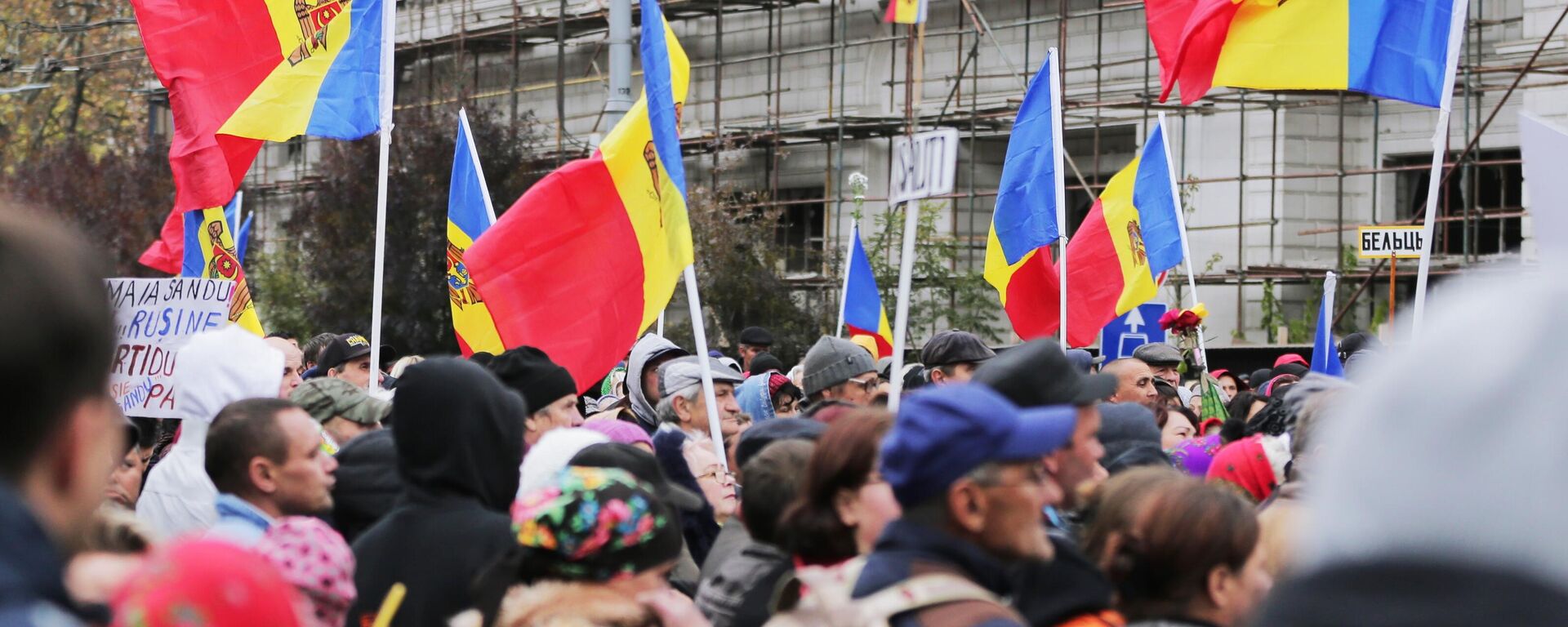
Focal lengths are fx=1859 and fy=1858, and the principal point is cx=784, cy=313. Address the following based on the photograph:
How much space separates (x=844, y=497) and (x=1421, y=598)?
8.57ft

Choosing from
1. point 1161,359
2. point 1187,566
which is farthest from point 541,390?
point 1161,359

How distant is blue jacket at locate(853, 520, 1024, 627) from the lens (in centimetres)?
303

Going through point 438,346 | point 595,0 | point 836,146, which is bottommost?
point 438,346

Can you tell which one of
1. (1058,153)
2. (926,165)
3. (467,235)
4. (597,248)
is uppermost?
(1058,153)

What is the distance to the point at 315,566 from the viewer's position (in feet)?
12.3

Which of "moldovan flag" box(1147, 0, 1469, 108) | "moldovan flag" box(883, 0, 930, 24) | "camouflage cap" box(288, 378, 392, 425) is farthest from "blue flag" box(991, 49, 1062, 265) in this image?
"camouflage cap" box(288, 378, 392, 425)

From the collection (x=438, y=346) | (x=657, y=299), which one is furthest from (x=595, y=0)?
(x=657, y=299)

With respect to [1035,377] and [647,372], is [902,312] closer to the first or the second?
[1035,377]

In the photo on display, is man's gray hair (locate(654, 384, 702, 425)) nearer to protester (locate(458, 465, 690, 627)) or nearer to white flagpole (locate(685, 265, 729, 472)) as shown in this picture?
white flagpole (locate(685, 265, 729, 472))

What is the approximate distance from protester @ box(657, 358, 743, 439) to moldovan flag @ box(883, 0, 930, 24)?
185 cm

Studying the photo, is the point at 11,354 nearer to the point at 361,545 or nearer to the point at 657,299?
the point at 361,545

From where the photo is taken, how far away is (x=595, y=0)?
29.1 meters

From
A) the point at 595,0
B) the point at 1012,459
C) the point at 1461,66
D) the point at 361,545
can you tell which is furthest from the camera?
the point at 595,0

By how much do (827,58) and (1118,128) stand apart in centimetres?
469
